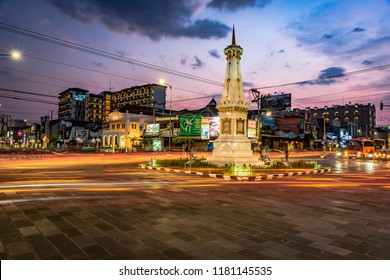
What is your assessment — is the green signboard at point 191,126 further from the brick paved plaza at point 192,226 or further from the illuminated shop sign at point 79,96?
the illuminated shop sign at point 79,96

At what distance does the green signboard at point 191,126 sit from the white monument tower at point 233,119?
21.3 meters

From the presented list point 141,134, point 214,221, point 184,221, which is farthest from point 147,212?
point 141,134

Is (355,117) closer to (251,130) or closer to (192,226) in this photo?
(251,130)

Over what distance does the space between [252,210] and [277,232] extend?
1.76m

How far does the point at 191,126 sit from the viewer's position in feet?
137

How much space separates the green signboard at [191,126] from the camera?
136ft

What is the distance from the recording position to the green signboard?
4131 cm

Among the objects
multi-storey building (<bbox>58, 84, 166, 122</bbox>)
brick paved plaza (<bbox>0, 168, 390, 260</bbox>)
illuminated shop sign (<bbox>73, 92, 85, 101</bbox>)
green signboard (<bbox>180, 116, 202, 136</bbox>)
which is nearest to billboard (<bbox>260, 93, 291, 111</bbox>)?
green signboard (<bbox>180, 116, 202, 136</bbox>)

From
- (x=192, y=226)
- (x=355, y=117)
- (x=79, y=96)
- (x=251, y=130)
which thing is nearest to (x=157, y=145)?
(x=251, y=130)

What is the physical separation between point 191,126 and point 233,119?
73.8ft

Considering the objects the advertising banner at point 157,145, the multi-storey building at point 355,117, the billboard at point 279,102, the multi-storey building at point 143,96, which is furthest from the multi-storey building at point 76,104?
the multi-storey building at point 355,117

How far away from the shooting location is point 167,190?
9828 millimetres

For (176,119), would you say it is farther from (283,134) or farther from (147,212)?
(147,212)

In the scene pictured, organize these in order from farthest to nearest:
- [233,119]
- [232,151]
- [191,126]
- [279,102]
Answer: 1. [279,102]
2. [191,126]
3. [233,119]
4. [232,151]
